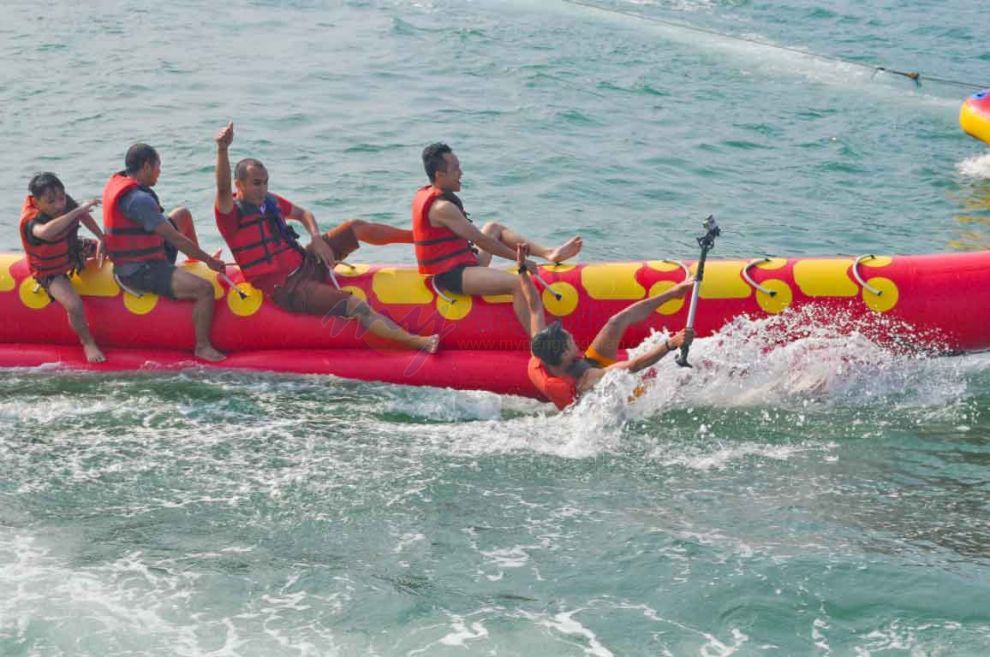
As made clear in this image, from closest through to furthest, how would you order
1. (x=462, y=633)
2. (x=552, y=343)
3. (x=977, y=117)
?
(x=462, y=633) → (x=552, y=343) → (x=977, y=117)

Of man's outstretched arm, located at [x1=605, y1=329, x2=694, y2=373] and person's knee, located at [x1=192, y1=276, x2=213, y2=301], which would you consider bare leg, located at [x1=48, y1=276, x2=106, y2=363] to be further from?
man's outstretched arm, located at [x1=605, y1=329, x2=694, y2=373]

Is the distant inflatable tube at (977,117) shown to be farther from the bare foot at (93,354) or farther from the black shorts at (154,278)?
the bare foot at (93,354)

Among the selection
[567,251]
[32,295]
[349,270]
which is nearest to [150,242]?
[32,295]

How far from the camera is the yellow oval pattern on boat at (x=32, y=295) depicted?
7.77m

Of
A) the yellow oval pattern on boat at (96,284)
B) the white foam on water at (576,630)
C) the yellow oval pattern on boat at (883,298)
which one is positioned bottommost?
the white foam on water at (576,630)

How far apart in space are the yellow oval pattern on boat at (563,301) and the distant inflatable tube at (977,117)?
787 centimetres

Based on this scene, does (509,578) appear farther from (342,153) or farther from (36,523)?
(342,153)

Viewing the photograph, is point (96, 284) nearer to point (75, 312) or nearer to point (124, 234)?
point (75, 312)

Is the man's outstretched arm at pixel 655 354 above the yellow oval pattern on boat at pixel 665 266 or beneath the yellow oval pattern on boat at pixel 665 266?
beneath

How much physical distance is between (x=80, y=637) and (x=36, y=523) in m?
1.09

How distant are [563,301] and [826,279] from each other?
1.52 meters

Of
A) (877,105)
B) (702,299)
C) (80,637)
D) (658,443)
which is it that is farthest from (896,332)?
(877,105)

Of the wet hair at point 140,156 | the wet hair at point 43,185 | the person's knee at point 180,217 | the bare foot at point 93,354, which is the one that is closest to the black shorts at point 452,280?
the person's knee at point 180,217

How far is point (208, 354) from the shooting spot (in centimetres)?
767
